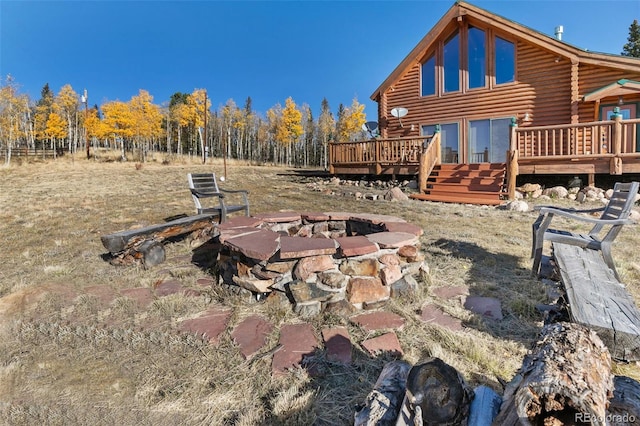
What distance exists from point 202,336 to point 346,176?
10.8m

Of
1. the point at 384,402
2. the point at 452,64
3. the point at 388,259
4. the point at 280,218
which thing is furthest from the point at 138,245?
the point at 452,64

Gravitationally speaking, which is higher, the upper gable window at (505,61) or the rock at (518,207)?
the upper gable window at (505,61)

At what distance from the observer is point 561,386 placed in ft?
2.95

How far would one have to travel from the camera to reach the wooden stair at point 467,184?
8.28m

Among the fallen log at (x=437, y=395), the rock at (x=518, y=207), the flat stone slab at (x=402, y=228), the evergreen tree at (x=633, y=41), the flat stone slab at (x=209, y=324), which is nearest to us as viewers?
the fallen log at (x=437, y=395)

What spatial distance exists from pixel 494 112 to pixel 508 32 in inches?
98.6

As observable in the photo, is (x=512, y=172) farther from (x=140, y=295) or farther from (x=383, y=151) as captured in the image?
(x=140, y=295)

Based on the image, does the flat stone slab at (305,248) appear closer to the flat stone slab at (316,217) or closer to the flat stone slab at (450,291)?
the flat stone slab at (450,291)

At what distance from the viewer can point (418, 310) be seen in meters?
2.49

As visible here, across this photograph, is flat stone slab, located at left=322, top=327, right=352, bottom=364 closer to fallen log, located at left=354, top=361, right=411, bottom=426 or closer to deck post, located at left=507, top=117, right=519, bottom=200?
fallen log, located at left=354, top=361, right=411, bottom=426

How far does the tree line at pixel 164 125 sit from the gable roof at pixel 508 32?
1116 cm

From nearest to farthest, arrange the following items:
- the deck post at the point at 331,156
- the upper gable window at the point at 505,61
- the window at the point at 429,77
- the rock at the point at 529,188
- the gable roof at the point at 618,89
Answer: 1. the rock at the point at 529,188
2. the gable roof at the point at 618,89
3. the upper gable window at the point at 505,61
4. the deck post at the point at 331,156
5. the window at the point at 429,77

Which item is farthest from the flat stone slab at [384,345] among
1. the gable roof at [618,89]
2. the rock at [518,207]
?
the gable roof at [618,89]

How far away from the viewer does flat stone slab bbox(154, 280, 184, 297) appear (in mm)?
2853
